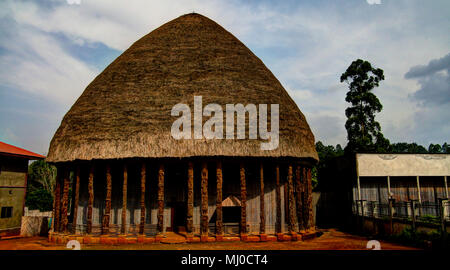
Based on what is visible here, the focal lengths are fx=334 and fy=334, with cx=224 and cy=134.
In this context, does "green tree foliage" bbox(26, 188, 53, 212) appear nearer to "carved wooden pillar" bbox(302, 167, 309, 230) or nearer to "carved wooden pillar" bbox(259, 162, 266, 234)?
"carved wooden pillar" bbox(259, 162, 266, 234)

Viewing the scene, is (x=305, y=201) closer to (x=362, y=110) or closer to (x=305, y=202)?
(x=305, y=202)

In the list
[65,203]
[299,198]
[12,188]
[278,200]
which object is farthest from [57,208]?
[299,198]

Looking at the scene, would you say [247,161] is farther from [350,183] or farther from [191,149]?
[350,183]

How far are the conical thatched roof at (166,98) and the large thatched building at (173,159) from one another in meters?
0.07

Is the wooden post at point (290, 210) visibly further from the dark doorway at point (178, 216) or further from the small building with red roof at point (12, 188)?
the small building with red roof at point (12, 188)

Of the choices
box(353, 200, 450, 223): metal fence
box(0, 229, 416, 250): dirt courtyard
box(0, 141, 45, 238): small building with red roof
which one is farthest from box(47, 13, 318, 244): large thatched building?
box(353, 200, 450, 223): metal fence

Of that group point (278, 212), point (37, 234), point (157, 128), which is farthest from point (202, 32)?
point (37, 234)

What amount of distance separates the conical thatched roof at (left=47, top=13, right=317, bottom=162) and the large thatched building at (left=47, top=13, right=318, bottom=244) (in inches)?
2.6

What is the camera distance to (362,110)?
38.9 m

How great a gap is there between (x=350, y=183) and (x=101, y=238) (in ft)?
59.7

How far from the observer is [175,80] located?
20734 mm

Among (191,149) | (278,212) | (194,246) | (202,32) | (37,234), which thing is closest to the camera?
(194,246)

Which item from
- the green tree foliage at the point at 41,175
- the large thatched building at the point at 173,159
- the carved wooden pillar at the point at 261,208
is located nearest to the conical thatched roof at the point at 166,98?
the large thatched building at the point at 173,159

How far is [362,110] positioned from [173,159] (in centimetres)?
2811
